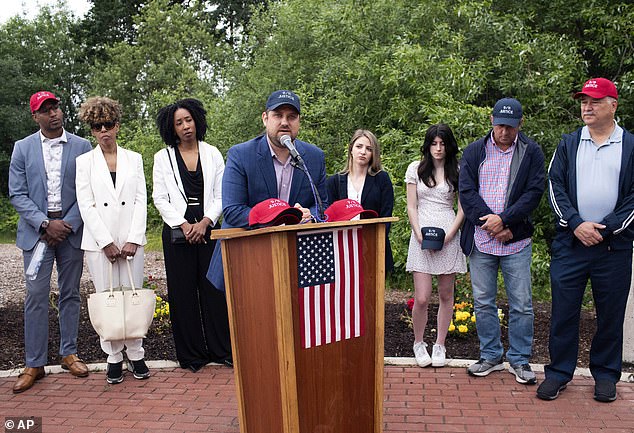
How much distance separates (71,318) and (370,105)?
536 centimetres

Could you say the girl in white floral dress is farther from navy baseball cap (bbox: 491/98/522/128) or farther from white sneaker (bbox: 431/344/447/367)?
navy baseball cap (bbox: 491/98/522/128)

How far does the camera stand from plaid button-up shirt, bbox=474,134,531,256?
17.8ft

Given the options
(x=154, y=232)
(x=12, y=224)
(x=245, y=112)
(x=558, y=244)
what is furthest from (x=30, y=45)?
(x=558, y=244)

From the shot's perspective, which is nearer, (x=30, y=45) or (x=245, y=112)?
(x=245, y=112)

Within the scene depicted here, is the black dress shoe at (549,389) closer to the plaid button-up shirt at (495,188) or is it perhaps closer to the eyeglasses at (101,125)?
the plaid button-up shirt at (495,188)

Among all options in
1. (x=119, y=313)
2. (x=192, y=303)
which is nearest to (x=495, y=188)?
(x=192, y=303)

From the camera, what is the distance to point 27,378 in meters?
5.54

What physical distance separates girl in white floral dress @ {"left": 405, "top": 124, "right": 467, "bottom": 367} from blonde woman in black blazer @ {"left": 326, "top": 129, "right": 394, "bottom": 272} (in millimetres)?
254

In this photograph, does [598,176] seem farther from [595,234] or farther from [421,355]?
[421,355]

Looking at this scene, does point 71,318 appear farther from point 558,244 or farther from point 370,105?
point 370,105

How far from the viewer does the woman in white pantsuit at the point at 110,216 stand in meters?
5.61

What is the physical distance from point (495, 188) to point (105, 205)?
131 inches

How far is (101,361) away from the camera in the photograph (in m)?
6.27

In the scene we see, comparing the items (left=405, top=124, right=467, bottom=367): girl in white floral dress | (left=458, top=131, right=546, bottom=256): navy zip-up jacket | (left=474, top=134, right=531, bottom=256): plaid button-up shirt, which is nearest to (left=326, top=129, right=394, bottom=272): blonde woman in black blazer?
(left=405, top=124, right=467, bottom=367): girl in white floral dress
